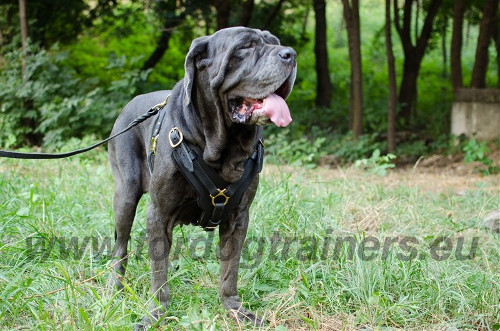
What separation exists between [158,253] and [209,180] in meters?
Answer: 0.58

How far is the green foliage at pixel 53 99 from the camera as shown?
1056 cm

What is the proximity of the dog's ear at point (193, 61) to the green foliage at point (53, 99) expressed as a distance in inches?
294

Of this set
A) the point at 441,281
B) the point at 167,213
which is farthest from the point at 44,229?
the point at 441,281

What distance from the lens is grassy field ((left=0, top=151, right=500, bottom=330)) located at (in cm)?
338

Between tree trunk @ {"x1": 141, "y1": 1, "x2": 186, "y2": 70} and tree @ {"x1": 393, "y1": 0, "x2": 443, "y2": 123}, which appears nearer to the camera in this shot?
tree trunk @ {"x1": 141, "y1": 1, "x2": 186, "y2": 70}

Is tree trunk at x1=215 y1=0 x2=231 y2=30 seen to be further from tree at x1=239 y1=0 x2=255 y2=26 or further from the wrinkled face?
the wrinkled face

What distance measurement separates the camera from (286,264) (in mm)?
4227

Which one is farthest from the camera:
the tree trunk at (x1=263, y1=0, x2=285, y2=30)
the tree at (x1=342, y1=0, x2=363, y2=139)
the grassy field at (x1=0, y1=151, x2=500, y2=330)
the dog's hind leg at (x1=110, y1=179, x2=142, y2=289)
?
the tree trunk at (x1=263, y1=0, x2=285, y2=30)

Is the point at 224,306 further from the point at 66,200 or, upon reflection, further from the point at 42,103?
the point at 42,103

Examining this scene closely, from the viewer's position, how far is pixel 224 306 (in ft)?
12.0

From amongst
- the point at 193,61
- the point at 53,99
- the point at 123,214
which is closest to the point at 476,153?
the point at 123,214

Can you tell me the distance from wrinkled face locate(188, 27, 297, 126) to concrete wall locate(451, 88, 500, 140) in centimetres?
839

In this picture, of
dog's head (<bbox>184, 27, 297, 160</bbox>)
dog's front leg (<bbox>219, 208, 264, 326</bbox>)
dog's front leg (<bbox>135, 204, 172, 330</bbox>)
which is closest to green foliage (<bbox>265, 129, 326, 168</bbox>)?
dog's front leg (<bbox>219, 208, 264, 326</bbox>)

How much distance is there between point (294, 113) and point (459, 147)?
4120 millimetres
